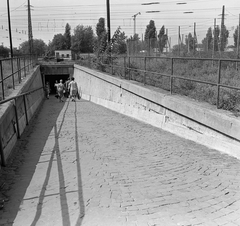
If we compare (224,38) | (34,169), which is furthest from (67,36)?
(34,169)

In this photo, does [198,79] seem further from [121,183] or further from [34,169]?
[34,169]

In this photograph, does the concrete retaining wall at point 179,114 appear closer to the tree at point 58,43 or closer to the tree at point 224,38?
the tree at point 224,38

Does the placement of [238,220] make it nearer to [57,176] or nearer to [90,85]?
[57,176]

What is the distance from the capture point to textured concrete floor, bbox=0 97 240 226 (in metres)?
3.88

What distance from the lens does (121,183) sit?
4902mm

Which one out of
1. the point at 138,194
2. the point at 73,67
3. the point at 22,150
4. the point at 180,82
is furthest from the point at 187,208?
the point at 73,67

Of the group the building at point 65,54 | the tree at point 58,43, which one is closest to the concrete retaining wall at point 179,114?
the building at point 65,54

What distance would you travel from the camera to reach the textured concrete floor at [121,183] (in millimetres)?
3885

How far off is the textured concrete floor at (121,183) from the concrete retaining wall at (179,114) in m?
0.36

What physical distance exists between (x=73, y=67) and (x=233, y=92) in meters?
25.4

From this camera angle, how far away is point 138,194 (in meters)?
4.47

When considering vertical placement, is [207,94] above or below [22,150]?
above

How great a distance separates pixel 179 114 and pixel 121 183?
13.1 ft

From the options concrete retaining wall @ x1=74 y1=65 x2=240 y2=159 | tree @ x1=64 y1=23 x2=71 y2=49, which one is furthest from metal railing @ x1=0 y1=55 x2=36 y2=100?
tree @ x1=64 y1=23 x2=71 y2=49
